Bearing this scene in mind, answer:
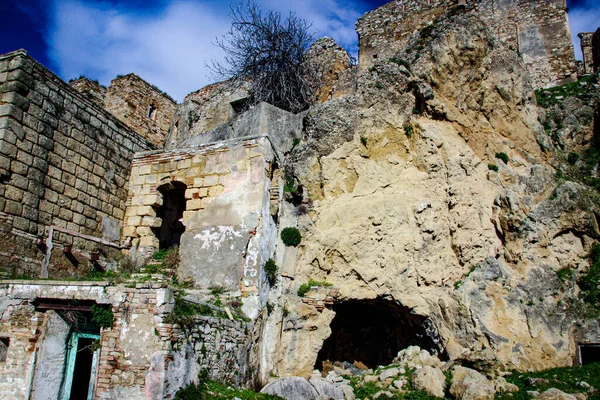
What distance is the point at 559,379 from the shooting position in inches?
330

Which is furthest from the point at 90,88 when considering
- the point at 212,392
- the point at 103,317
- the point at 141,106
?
the point at 212,392

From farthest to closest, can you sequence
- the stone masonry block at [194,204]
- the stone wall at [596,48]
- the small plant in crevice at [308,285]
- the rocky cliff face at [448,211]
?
the stone wall at [596,48]
the stone masonry block at [194,204]
the small plant in crevice at [308,285]
the rocky cliff face at [448,211]

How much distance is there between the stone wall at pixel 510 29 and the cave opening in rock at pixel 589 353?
9.44 metres

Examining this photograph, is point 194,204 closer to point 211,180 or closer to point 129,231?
point 211,180

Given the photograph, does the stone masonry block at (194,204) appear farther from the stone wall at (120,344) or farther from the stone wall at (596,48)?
the stone wall at (596,48)

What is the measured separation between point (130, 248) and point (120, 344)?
4452 millimetres

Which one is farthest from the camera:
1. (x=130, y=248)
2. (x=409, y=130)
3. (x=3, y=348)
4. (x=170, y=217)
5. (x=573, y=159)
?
(x=573, y=159)

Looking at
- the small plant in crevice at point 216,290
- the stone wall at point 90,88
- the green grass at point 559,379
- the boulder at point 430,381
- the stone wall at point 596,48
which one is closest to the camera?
the green grass at point 559,379

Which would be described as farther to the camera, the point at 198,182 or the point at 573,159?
the point at 573,159

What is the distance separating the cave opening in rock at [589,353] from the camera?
953 cm

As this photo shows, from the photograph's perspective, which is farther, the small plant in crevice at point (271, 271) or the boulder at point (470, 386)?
the small plant in crevice at point (271, 271)

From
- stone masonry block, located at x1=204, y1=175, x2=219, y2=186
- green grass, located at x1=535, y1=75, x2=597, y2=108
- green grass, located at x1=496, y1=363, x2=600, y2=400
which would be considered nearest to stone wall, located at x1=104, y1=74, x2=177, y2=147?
stone masonry block, located at x1=204, y1=175, x2=219, y2=186

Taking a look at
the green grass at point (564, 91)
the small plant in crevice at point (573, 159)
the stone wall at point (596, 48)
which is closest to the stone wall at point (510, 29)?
the green grass at point (564, 91)

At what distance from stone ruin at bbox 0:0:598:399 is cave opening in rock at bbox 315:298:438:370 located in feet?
0.12
